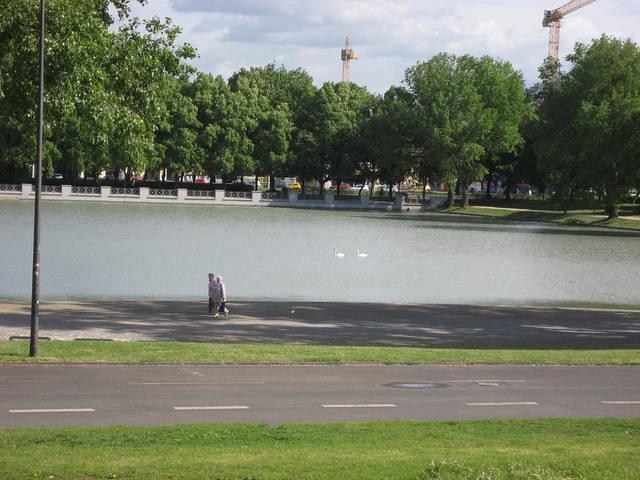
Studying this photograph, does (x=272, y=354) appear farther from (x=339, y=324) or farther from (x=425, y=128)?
(x=425, y=128)

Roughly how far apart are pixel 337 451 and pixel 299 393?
6983mm

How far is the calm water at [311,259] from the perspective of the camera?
168 feet

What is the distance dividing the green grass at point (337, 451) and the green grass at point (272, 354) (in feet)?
29.7

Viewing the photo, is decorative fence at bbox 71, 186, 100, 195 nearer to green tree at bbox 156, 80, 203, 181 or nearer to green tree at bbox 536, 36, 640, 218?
→ green tree at bbox 156, 80, 203, 181

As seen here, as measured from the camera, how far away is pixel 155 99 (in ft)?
124

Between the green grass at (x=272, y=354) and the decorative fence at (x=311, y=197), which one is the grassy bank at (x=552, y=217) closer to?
the decorative fence at (x=311, y=197)

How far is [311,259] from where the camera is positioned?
68562mm

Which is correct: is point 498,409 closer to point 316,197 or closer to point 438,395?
point 438,395

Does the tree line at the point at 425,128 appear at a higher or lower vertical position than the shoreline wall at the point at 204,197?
higher

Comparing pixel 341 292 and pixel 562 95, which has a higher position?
pixel 562 95

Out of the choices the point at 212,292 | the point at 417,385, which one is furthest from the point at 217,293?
the point at 417,385

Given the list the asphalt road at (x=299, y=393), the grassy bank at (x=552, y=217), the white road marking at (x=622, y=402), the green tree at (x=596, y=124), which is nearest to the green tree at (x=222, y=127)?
the grassy bank at (x=552, y=217)

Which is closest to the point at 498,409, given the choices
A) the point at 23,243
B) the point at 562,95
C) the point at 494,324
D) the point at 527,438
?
the point at 527,438

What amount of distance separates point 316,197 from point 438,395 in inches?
4829
